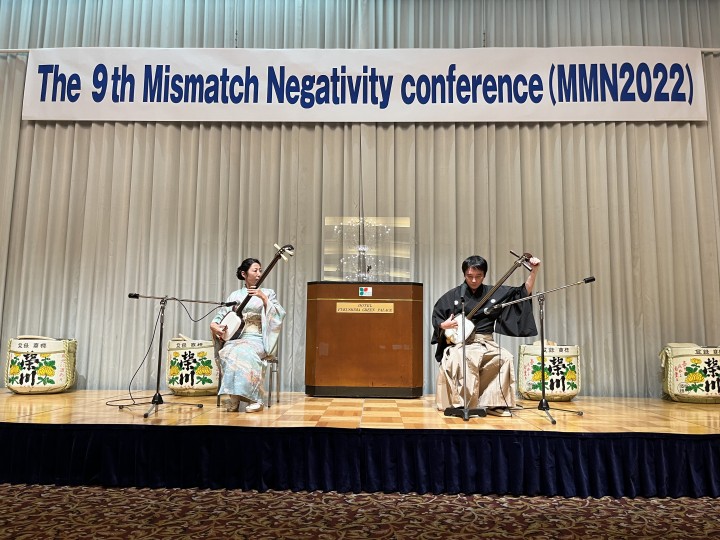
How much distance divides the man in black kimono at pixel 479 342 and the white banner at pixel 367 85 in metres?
2.12

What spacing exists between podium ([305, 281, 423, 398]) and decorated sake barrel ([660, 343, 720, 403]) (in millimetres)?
2056

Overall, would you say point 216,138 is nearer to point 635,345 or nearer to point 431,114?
point 431,114

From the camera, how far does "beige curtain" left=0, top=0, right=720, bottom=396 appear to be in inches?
199

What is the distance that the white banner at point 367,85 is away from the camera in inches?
203

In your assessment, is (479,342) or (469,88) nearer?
(479,342)

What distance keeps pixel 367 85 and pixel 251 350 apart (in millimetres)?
2868

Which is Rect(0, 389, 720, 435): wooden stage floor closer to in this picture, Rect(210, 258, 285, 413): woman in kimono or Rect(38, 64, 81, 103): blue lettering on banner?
Rect(210, 258, 285, 413): woman in kimono

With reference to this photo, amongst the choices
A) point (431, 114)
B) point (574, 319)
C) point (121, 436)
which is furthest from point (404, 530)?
point (431, 114)

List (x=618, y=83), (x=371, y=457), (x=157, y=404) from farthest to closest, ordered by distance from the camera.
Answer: (x=618, y=83) → (x=157, y=404) → (x=371, y=457)

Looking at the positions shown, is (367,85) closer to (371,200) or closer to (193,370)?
(371,200)

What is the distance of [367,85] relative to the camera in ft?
17.1

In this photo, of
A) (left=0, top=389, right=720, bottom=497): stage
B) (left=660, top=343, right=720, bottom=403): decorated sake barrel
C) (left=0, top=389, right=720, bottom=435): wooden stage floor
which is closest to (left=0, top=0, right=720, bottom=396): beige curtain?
(left=660, top=343, right=720, bottom=403): decorated sake barrel

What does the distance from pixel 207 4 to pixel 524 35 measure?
10.3 feet

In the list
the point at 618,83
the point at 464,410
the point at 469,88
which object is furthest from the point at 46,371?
the point at 618,83
